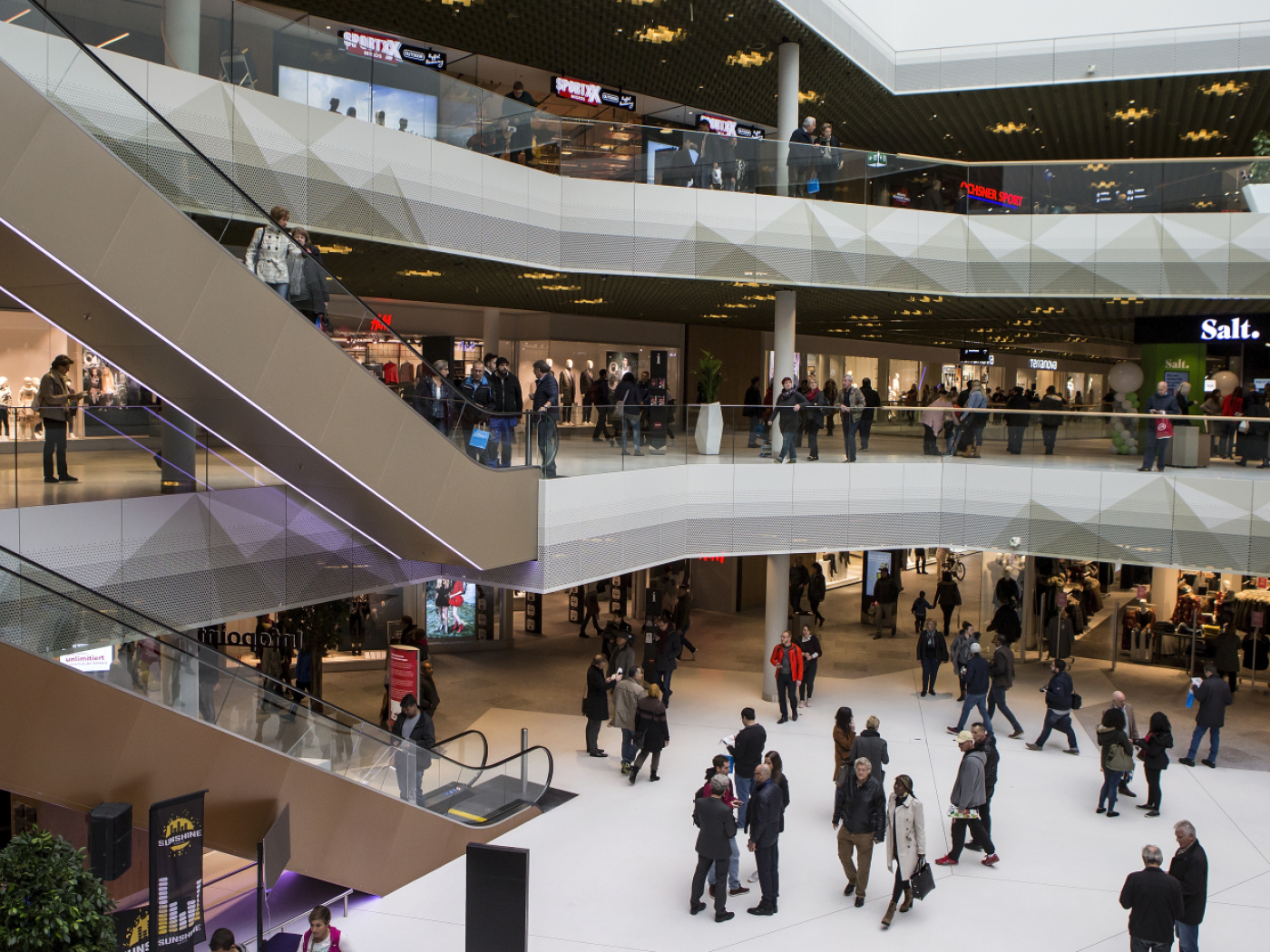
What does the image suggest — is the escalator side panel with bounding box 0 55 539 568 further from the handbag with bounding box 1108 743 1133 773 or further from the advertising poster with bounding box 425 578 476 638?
the advertising poster with bounding box 425 578 476 638

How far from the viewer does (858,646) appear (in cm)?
2359

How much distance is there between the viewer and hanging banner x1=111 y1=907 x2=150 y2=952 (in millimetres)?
8953

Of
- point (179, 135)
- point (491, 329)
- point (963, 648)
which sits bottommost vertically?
point (963, 648)

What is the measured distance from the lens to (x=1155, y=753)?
44.3ft

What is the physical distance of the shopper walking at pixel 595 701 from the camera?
15672mm

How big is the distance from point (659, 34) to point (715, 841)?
14799 millimetres

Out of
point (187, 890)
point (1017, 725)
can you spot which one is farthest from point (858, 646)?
point (187, 890)

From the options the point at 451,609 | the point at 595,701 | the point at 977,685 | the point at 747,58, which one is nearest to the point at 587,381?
the point at 451,609

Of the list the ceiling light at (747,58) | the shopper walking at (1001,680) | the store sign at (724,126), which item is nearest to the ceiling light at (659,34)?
the ceiling light at (747,58)

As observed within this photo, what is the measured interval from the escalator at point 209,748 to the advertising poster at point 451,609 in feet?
27.0

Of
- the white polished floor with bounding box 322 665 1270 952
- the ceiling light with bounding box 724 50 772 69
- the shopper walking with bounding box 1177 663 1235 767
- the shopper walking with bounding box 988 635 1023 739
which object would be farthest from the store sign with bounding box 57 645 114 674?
the ceiling light with bounding box 724 50 772 69

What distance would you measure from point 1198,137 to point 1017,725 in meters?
17.0

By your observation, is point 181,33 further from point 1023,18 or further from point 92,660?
point 1023,18

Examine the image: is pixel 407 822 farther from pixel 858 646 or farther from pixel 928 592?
pixel 928 592
